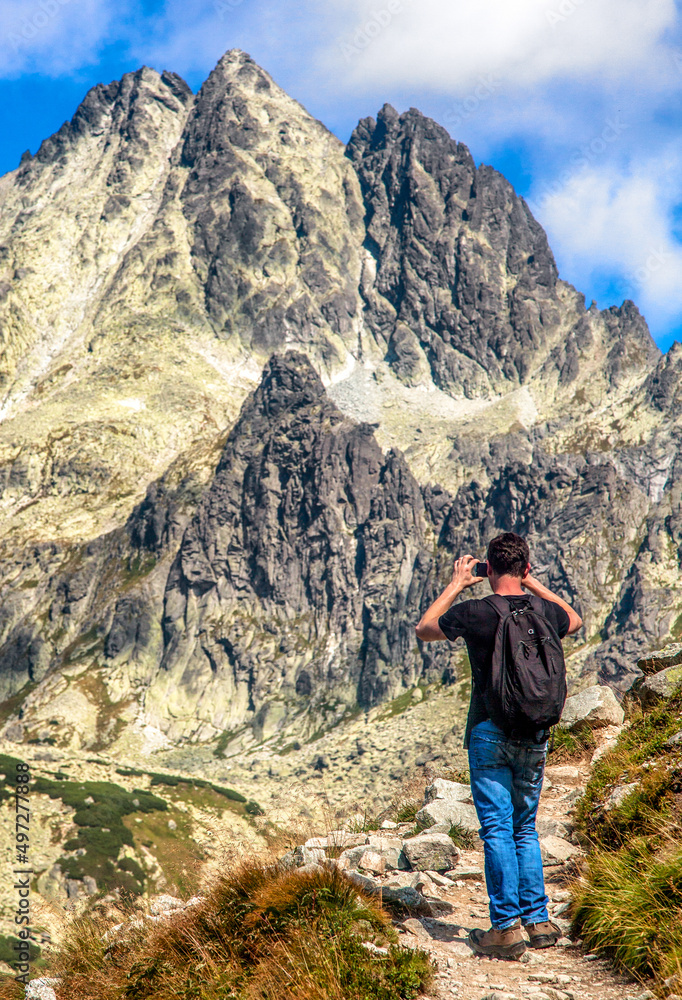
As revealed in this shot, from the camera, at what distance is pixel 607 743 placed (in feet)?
56.7

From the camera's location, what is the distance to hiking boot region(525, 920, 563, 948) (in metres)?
8.63

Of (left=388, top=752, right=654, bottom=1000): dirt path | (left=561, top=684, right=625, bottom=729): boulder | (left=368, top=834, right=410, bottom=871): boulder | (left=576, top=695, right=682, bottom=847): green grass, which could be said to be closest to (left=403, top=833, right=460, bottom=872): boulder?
(left=368, top=834, right=410, bottom=871): boulder

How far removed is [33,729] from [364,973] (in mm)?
205756

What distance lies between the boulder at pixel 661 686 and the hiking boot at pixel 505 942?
8.15m

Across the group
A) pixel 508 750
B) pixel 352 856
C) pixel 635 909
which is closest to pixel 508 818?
pixel 508 750

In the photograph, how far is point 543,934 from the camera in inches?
340

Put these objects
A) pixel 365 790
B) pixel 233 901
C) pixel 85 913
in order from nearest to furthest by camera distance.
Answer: pixel 233 901 < pixel 85 913 < pixel 365 790

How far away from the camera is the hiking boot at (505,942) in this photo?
27.8 feet

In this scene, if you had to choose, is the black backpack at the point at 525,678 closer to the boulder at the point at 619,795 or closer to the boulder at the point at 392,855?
the boulder at the point at 619,795

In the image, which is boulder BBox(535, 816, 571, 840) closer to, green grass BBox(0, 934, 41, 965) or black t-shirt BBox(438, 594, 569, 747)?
black t-shirt BBox(438, 594, 569, 747)

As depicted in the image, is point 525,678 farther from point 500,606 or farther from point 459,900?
point 459,900

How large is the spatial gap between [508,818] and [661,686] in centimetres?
882

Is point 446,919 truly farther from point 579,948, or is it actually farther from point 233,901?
point 233,901

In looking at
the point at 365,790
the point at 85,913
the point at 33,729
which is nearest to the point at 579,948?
the point at 85,913
